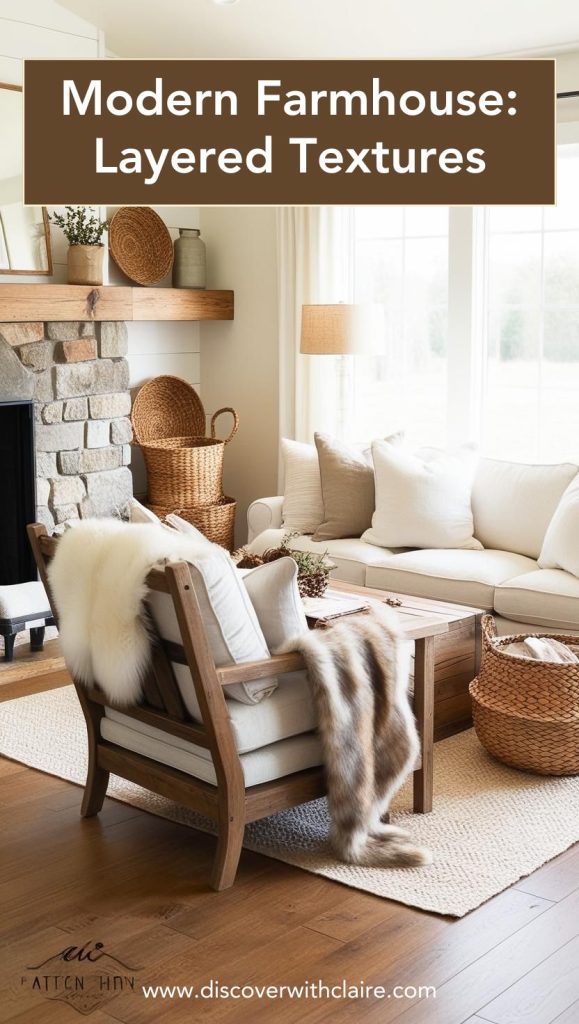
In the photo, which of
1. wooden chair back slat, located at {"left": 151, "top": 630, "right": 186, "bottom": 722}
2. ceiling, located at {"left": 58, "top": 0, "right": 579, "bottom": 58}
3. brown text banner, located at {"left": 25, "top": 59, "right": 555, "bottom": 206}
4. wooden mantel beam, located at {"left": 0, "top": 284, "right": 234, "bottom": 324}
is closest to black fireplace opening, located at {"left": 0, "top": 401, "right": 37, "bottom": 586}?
wooden mantel beam, located at {"left": 0, "top": 284, "right": 234, "bottom": 324}

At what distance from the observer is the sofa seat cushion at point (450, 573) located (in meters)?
4.41

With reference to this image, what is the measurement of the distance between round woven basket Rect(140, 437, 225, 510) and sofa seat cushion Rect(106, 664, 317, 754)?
3001 millimetres

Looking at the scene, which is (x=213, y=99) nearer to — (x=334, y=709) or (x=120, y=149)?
(x=120, y=149)

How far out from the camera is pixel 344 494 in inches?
201

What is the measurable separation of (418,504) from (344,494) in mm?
383

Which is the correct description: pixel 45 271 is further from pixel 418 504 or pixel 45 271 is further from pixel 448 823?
pixel 448 823

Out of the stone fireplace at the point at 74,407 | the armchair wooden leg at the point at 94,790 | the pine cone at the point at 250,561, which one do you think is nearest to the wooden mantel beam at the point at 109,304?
Answer: the stone fireplace at the point at 74,407

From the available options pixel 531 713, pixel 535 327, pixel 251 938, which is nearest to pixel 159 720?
pixel 251 938

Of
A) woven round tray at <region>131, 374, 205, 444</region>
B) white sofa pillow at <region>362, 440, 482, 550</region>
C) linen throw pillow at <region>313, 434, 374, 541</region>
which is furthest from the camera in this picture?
woven round tray at <region>131, 374, 205, 444</region>

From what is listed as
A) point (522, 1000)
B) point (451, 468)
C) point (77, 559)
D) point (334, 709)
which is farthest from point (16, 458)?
point (522, 1000)

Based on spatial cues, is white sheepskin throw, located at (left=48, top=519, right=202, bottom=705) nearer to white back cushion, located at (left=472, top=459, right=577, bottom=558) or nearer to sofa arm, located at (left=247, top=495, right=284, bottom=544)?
white back cushion, located at (left=472, top=459, right=577, bottom=558)

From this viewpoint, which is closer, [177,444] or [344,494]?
[344,494]

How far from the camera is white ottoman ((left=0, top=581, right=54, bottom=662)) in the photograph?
470 cm

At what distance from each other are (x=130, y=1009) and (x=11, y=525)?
135 inches
